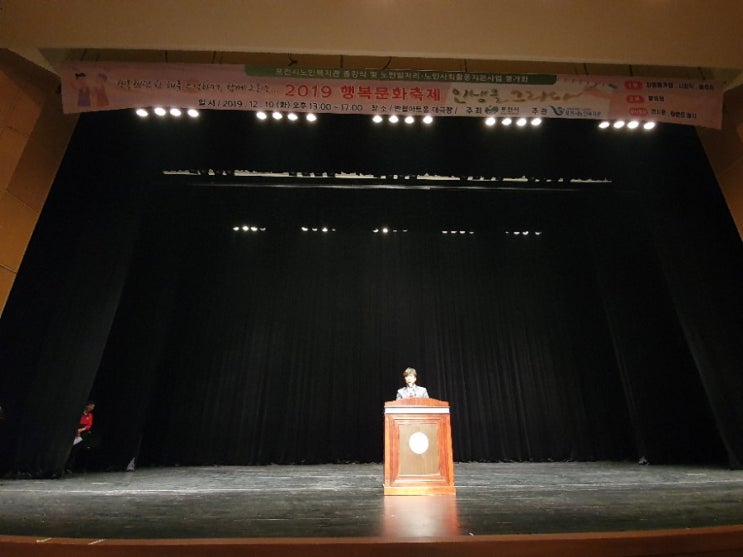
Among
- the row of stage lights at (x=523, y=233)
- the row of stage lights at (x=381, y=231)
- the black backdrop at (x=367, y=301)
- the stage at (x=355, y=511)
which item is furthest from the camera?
the row of stage lights at (x=523, y=233)

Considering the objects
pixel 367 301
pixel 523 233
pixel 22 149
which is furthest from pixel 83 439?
pixel 523 233

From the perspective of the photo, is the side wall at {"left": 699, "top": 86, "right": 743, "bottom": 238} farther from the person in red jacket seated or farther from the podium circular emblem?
the person in red jacket seated

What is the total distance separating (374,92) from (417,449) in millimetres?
3004

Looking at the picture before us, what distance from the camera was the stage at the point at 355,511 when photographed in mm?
1308

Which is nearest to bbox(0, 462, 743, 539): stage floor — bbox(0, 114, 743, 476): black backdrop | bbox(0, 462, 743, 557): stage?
bbox(0, 462, 743, 557): stage

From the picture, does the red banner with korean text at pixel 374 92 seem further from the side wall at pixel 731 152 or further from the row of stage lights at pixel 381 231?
the row of stage lights at pixel 381 231

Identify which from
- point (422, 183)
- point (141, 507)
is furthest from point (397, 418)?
point (422, 183)

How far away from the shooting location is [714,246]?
5.02 m

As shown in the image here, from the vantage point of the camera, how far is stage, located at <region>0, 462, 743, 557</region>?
1.31 meters

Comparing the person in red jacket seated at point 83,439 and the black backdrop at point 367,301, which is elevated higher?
the black backdrop at point 367,301

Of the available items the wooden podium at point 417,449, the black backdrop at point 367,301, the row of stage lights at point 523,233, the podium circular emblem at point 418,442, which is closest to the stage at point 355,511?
the wooden podium at point 417,449

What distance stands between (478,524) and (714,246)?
16.5ft

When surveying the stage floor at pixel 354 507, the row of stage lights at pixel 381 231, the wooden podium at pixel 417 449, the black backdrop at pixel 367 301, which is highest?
the row of stage lights at pixel 381 231

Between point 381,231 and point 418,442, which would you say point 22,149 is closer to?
point 418,442
